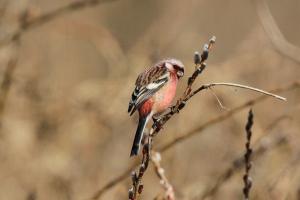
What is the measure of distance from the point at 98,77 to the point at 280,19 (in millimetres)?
2814

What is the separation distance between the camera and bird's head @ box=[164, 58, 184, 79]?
2.61 m

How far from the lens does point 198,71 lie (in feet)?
7.86

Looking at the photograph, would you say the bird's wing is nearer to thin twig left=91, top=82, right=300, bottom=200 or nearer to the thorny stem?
the thorny stem

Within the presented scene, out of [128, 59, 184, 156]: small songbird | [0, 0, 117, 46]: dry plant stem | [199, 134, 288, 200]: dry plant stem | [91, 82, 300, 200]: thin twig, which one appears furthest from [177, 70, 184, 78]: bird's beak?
[0, 0, 117, 46]: dry plant stem

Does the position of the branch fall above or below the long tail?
above

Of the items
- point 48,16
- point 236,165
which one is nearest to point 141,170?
point 236,165

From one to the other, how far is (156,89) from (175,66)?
0.11m

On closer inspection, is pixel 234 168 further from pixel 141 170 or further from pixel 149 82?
pixel 141 170

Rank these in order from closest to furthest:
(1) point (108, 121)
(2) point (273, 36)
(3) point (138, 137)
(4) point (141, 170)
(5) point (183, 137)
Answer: (4) point (141, 170) → (3) point (138, 137) → (5) point (183, 137) → (2) point (273, 36) → (1) point (108, 121)

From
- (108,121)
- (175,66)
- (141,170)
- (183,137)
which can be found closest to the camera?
(141,170)

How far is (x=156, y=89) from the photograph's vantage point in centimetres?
272

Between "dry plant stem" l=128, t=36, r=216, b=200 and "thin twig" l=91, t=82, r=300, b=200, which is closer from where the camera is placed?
"dry plant stem" l=128, t=36, r=216, b=200

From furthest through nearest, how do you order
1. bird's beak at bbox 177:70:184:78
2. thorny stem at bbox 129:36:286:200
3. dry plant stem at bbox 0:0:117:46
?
1. dry plant stem at bbox 0:0:117:46
2. bird's beak at bbox 177:70:184:78
3. thorny stem at bbox 129:36:286:200

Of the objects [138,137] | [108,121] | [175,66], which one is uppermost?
[108,121]
